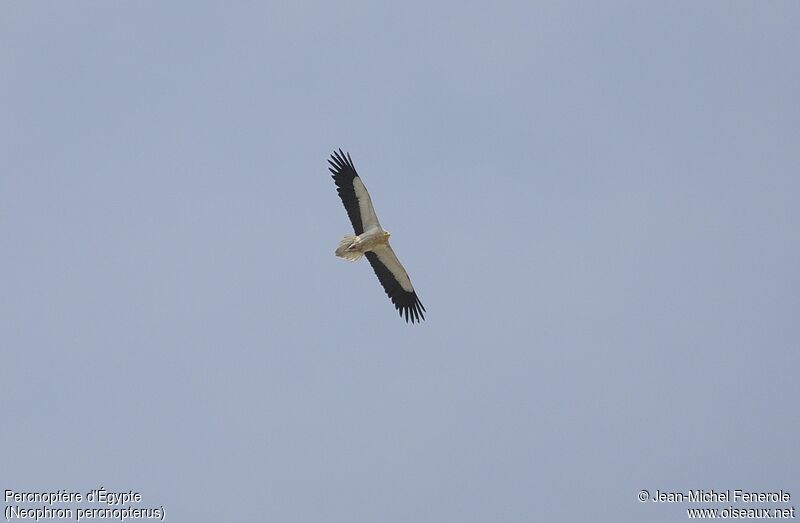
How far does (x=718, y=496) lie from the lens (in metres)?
28.1

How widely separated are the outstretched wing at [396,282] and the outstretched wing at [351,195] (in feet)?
3.30

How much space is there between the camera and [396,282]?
33.1 meters

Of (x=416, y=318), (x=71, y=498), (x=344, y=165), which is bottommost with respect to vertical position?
(x=71, y=498)

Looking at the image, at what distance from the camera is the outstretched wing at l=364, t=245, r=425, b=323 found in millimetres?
32438

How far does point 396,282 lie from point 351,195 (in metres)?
3.08

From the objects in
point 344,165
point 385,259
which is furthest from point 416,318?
point 344,165

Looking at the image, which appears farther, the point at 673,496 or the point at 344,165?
the point at 344,165

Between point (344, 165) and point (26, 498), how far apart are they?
11311 mm

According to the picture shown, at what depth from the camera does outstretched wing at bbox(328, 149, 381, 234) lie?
3138 cm

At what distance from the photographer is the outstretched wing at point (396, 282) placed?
106ft

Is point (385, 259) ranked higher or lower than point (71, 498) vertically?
higher

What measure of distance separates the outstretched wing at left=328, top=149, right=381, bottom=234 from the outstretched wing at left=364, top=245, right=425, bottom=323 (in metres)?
1.01

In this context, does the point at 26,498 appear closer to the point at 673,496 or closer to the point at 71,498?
the point at 71,498

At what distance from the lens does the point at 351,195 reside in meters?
31.4
